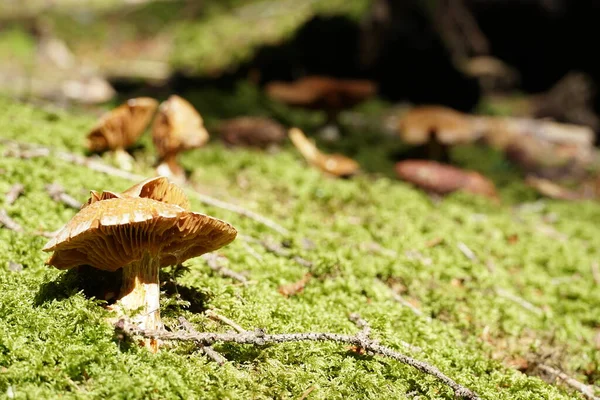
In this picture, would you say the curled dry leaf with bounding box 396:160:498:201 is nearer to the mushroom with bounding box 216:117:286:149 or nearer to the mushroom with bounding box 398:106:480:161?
the mushroom with bounding box 398:106:480:161

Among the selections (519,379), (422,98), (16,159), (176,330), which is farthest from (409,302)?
(422,98)

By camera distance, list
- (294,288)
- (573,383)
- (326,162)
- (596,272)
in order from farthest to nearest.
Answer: (326,162) < (596,272) < (294,288) < (573,383)

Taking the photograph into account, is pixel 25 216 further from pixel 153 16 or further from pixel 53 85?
pixel 153 16

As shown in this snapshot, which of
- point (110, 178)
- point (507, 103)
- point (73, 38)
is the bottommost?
point (507, 103)

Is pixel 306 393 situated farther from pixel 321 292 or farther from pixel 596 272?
pixel 596 272

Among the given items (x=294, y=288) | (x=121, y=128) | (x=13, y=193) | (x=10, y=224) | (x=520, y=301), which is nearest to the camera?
(x=10, y=224)

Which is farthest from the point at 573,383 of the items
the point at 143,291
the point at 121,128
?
the point at 121,128

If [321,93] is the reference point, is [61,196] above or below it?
below

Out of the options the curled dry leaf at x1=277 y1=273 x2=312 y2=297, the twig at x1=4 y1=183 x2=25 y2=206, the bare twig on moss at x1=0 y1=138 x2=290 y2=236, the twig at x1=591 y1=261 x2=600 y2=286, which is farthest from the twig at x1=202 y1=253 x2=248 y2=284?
the twig at x1=591 y1=261 x2=600 y2=286
